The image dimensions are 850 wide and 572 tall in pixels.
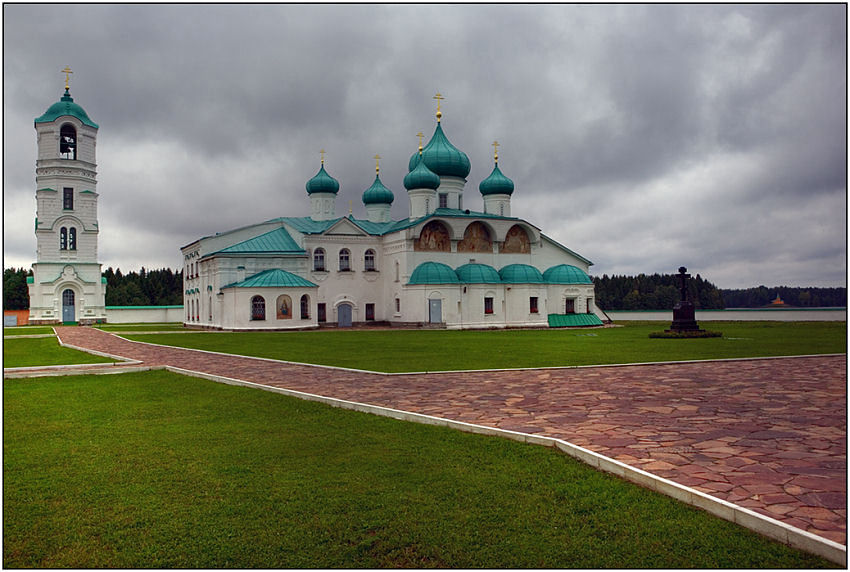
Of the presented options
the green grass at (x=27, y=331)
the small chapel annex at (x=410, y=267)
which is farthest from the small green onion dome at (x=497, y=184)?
the green grass at (x=27, y=331)

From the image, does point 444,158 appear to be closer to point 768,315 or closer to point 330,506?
point 768,315

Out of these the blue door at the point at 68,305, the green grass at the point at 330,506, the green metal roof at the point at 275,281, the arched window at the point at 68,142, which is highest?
the arched window at the point at 68,142

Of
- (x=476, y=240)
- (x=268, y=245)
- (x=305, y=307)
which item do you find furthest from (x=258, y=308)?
(x=476, y=240)

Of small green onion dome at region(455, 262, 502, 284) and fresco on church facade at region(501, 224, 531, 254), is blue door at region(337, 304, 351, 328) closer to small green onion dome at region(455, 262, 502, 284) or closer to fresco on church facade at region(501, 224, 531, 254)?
small green onion dome at region(455, 262, 502, 284)

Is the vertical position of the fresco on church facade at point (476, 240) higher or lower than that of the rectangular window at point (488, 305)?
higher

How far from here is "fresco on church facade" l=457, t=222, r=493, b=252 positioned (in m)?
43.3

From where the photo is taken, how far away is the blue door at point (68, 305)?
4744 cm

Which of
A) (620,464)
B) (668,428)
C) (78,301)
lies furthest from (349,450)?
(78,301)

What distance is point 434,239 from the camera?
139ft

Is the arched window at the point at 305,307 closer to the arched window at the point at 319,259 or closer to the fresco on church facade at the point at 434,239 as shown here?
the arched window at the point at 319,259

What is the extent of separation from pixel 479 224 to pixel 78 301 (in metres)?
30.3

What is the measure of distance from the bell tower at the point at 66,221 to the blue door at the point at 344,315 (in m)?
19.4

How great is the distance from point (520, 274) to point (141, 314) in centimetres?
3303

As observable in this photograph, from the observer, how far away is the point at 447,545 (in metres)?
4.49
